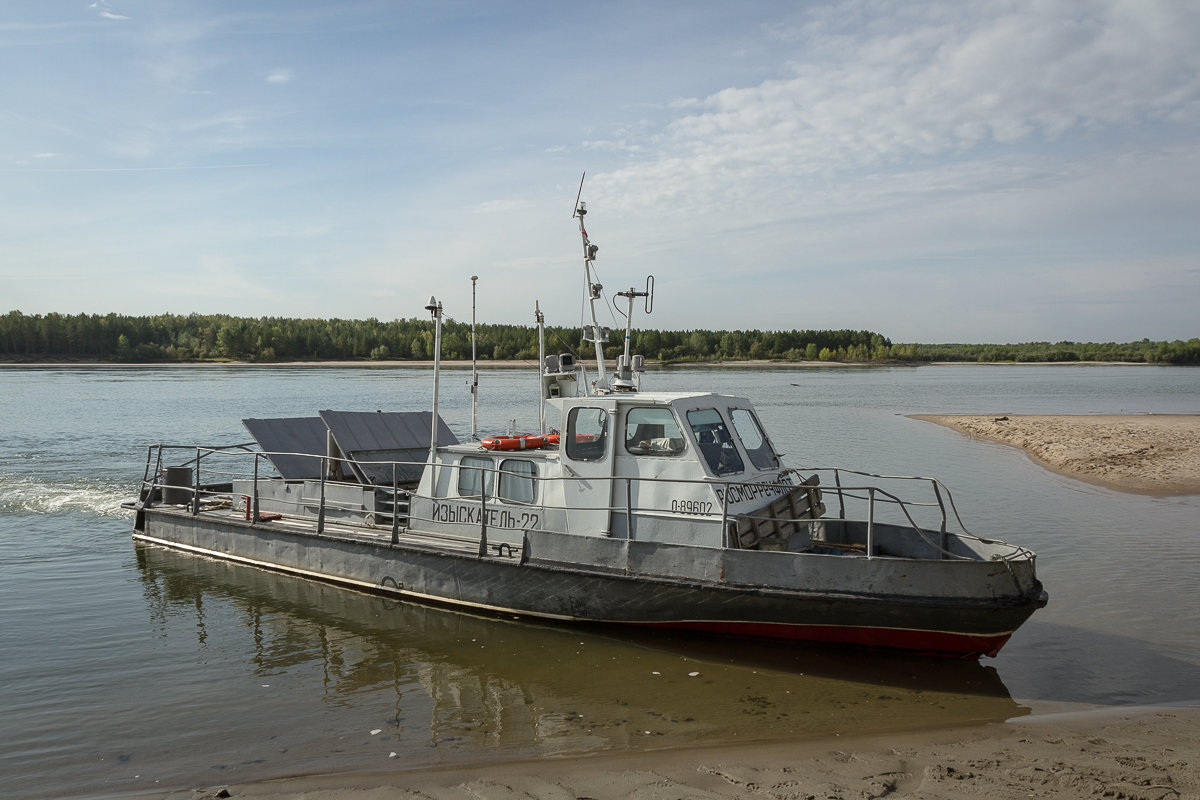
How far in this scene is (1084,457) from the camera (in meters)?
21.7

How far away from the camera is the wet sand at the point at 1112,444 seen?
18766 mm

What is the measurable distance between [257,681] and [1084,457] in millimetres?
21647

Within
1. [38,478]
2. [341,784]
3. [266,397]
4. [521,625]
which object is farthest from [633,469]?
[266,397]

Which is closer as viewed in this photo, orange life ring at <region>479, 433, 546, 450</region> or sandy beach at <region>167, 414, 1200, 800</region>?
sandy beach at <region>167, 414, 1200, 800</region>

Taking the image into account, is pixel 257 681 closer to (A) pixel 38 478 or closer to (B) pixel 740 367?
(A) pixel 38 478

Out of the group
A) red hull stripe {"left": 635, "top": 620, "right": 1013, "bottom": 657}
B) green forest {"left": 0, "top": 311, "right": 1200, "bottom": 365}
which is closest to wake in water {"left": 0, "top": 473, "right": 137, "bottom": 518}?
red hull stripe {"left": 635, "top": 620, "right": 1013, "bottom": 657}

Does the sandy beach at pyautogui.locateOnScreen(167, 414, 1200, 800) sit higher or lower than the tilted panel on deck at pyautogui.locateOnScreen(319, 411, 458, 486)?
lower

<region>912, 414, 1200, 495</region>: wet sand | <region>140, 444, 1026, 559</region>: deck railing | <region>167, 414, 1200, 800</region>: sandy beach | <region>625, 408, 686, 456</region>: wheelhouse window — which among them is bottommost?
<region>167, 414, 1200, 800</region>: sandy beach

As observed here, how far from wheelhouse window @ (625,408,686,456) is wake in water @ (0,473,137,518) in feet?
40.3

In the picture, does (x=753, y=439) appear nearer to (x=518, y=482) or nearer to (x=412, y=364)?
(x=518, y=482)

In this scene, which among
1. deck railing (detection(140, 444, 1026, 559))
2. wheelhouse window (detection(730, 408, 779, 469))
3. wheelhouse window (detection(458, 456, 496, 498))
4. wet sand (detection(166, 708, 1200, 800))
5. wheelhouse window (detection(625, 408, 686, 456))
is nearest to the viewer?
wet sand (detection(166, 708, 1200, 800))

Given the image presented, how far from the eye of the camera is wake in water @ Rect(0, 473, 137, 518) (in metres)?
16.2

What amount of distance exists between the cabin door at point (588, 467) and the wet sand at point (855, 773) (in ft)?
9.85

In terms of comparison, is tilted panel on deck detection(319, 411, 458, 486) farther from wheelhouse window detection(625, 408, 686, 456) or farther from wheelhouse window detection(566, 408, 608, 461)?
wheelhouse window detection(625, 408, 686, 456)
